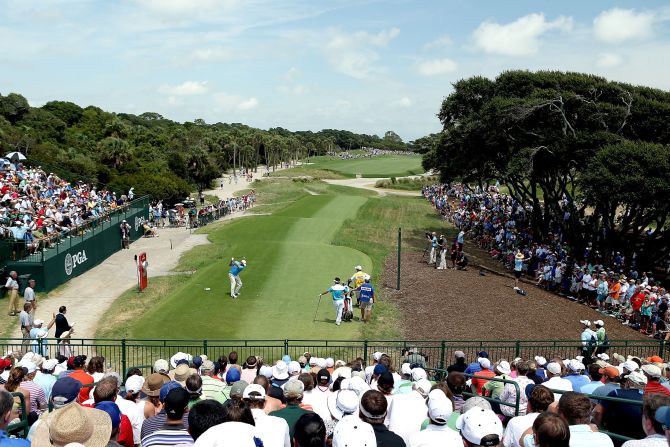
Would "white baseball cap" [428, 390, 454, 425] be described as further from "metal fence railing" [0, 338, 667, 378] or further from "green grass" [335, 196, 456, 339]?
"green grass" [335, 196, 456, 339]

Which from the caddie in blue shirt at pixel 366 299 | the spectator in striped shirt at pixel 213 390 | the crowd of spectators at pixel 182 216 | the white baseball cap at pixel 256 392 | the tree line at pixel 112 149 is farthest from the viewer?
the tree line at pixel 112 149

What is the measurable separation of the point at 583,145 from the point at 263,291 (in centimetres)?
1978

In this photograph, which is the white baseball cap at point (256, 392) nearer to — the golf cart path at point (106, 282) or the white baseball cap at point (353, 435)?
the white baseball cap at point (353, 435)

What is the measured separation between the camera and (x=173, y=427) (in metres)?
5.48

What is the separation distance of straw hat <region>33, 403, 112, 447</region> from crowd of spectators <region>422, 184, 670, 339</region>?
70.7 ft

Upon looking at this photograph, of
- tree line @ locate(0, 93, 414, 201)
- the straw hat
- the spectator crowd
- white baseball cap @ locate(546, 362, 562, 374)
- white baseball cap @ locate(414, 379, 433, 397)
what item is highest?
tree line @ locate(0, 93, 414, 201)

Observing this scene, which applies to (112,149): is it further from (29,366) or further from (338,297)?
(29,366)

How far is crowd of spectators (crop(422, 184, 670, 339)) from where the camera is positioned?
883 inches

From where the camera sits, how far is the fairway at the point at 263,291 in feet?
65.3

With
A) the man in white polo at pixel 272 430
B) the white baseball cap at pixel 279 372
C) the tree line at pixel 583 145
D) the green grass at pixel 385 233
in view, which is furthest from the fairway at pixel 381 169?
the man in white polo at pixel 272 430

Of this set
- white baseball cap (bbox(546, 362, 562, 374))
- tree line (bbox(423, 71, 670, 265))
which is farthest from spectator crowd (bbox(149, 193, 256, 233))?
white baseball cap (bbox(546, 362, 562, 374))

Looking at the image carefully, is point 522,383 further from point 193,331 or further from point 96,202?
point 96,202

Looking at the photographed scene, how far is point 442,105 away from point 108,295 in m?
26.9

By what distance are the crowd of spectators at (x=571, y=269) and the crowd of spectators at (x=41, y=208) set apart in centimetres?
2082
